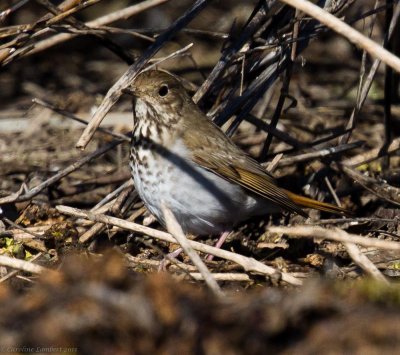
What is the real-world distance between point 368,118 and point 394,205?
1.89m

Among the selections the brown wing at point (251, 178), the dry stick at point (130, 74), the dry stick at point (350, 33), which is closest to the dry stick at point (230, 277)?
the dry stick at point (130, 74)

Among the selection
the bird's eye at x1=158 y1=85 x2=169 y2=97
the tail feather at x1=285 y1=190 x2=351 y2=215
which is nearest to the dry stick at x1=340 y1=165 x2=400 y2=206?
the tail feather at x1=285 y1=190 x2=351 y2=215

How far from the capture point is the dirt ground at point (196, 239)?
2871 mm

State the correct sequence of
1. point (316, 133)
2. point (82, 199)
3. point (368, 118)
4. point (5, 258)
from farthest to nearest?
1. point (368, 118)
2. point (316, 133)
3. point (82, 199)
4. point (5, 258)

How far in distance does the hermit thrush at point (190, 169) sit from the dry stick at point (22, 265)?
3.50ft

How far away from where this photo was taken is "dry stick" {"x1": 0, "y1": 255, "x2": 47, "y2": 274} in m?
4.03

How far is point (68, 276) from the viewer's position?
306cm

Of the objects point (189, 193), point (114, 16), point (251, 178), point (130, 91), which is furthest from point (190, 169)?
point (114, 16)

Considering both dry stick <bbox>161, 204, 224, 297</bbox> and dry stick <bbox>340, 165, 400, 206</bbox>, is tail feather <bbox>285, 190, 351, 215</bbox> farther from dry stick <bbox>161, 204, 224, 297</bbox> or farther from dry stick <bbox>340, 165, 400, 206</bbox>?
dry stick <bbox>161, 204, 224, 297</bbox>

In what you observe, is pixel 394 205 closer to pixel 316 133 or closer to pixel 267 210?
pixel 267 210

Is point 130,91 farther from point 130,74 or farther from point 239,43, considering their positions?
point 239,43

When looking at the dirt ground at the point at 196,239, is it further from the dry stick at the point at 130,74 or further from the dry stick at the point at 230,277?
the dry stick at the point at 130,74

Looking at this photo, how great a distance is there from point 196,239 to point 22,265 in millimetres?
2092

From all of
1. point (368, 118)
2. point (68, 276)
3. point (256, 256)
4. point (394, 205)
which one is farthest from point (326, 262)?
point (368, 118)
